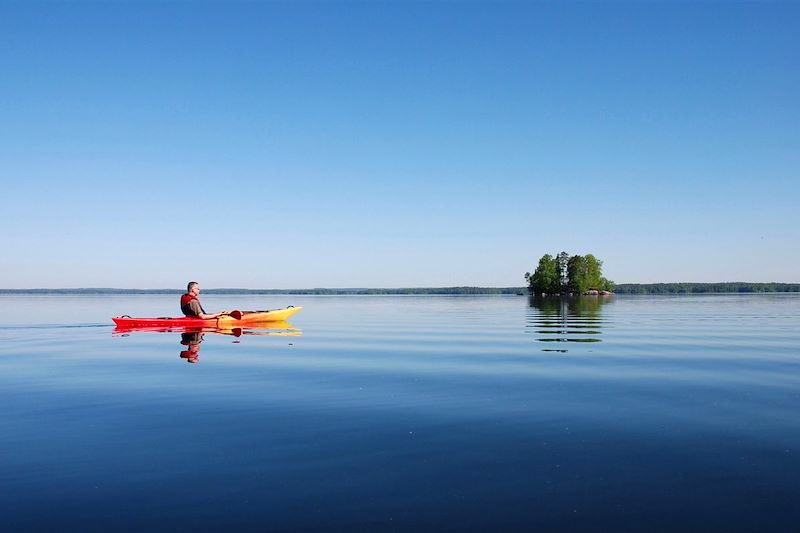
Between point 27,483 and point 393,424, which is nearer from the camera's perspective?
point 27,483

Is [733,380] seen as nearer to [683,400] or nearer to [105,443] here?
[683,400]

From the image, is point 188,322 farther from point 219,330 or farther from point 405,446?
point 405,446

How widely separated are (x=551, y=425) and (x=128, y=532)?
23.1ft

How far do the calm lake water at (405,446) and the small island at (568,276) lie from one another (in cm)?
16875

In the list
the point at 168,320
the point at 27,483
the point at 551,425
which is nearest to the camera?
the point at 27,483

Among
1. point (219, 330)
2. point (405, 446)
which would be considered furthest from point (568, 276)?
point (405, 446)

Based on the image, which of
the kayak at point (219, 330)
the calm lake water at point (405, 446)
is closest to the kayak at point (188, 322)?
the kayak at point (219, 330)

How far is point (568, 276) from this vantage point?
627 ft

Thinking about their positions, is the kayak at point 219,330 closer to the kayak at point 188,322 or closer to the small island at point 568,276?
the kayak at point 188,322

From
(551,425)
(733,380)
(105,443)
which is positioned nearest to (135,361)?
(105,443)

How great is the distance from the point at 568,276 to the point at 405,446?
7472 inches

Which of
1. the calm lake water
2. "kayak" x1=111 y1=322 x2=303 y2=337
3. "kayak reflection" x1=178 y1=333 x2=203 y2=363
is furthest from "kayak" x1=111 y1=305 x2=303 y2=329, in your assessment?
the calm lake water

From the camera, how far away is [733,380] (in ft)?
50.7

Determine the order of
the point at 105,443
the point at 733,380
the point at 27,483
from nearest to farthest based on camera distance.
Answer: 1. the point at 27,483
2. the point at 105,443
3. the point at 733,380
